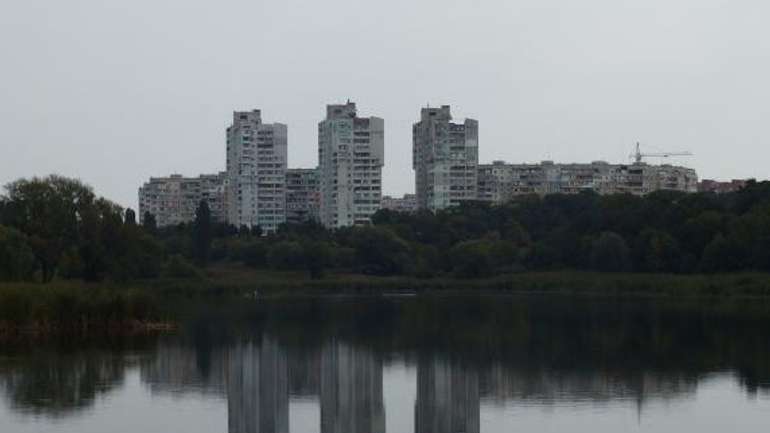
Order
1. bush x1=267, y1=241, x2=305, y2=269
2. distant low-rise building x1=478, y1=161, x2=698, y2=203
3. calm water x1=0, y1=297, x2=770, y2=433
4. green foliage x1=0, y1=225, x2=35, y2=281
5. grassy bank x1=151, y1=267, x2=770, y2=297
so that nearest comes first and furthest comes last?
calm water x1=0, y1=297, x2=770, y2=433 < green foliage x1=0, y1=225, x2=35, y2=281 < grassy bank x1=151, y1=267, x2=770, y2=297 < bush x1=267, y1=241, x2=305, y2=269 < distant low-rise building x1=478, y1=161, x2=698, y2=203

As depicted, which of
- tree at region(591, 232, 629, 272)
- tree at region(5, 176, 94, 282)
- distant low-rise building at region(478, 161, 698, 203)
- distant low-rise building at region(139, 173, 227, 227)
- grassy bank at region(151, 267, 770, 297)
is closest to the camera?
tree at region(5, 176, 94, 282)

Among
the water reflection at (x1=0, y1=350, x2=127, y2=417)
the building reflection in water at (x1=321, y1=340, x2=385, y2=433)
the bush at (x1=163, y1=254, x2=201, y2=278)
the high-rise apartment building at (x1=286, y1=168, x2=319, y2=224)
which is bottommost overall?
the building reflection in water at (x1=321, y1=340, x2=385, y2=433)

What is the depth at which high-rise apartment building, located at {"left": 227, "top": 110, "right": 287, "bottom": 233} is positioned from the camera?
165m

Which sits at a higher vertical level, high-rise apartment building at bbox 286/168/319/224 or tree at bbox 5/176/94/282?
high-rise apartment building at bbox 286/168/319/224

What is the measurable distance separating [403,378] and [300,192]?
130m

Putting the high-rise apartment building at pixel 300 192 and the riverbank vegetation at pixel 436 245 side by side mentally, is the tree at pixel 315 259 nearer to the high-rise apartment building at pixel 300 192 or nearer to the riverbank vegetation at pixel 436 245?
the riverbank vegetation at pixel 436 245

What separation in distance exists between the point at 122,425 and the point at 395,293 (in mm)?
72149

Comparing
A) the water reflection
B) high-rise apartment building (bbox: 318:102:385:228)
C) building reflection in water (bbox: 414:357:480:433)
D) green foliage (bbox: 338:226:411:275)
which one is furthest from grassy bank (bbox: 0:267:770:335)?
high-rise apartment building (bbox: 318:102:385:228)

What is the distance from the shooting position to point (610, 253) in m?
96.9

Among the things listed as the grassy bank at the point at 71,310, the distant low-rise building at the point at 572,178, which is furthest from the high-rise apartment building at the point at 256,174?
the grassy bank at the point at 71,310

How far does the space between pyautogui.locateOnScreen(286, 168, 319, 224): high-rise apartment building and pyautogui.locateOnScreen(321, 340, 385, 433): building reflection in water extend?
388 feet

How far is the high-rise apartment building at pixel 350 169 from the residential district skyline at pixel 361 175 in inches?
4.4

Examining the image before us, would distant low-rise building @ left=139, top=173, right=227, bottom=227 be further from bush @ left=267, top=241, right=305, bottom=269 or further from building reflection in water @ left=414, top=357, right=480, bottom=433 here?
building reflection in water @ left=414, top=357, right=480, bottom=433

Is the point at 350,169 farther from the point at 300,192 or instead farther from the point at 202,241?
the point at 202,241
